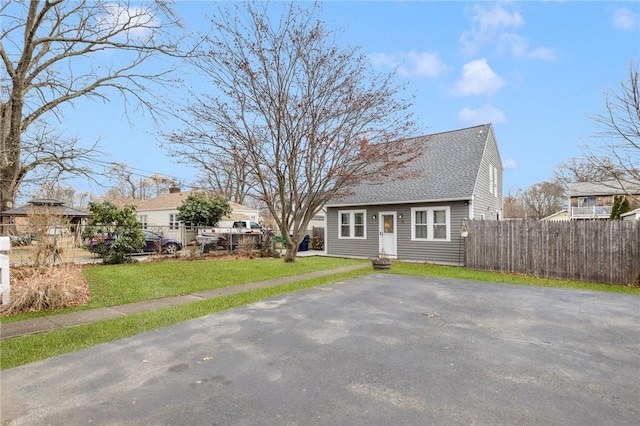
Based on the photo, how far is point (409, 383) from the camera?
10.8ft

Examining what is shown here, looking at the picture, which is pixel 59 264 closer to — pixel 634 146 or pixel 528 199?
pixel 634 146

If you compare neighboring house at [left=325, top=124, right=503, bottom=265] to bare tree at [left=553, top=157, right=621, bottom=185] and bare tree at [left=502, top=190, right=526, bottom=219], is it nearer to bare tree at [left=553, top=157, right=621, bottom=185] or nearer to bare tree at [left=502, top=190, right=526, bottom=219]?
bare tree at [left=553, top=157, right=621, bottom=185]

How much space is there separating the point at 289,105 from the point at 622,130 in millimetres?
11827

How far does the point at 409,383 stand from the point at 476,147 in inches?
558

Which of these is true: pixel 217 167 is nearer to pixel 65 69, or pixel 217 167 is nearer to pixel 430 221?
pixel 65 69

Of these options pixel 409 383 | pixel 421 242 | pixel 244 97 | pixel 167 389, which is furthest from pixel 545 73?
pixel 167 389

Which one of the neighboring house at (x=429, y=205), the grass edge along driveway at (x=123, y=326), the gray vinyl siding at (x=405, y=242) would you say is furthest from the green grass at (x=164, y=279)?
the neighboring house at (x=429, y=205)

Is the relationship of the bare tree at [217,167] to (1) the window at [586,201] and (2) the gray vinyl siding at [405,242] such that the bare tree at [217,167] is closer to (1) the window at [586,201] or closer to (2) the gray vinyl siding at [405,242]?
(2) the gray vinyl siding at [405,242]

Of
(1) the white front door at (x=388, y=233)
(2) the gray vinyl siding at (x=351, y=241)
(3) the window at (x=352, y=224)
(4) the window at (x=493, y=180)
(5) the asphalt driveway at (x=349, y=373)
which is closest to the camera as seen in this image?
(5) the asphalt driveway at (x=349, y=373)

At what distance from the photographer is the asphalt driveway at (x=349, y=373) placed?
109 inches

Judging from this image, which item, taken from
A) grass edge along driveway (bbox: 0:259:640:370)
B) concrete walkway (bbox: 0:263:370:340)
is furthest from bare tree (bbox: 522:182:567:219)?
concrete walkway (bbox: 0:263:370:340)

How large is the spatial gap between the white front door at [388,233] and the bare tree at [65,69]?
10.7 meters

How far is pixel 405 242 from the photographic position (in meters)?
15.3

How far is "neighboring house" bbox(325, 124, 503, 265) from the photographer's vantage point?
13945mm
